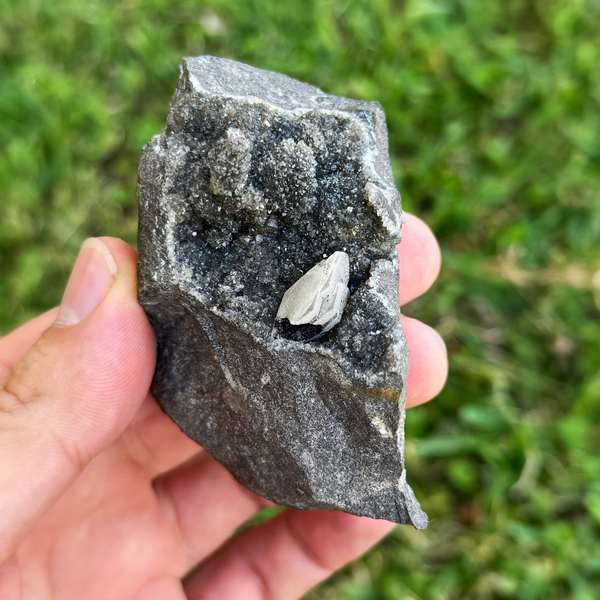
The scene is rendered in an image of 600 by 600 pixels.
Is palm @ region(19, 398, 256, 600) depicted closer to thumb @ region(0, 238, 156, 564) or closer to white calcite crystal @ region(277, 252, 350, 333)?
thumb @ region(0, 238, 156, 564)

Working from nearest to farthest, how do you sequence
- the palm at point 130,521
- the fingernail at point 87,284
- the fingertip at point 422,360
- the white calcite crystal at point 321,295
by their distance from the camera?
the white calcite crystal at point 321,295 < the fingernail at point 87,284 < the palm at point 130,521 < the fingertip at point 422,360

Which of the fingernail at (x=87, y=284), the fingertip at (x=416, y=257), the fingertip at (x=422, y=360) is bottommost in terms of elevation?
the fingertip at (x=422, y=360)

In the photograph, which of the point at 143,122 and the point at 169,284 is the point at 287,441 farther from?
the point at 143,122

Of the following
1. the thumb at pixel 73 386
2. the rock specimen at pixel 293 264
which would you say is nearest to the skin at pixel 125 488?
the thumb at pixel 73 386

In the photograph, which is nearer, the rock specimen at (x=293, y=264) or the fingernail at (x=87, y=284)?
the rock specimen at (x=293, y=264)

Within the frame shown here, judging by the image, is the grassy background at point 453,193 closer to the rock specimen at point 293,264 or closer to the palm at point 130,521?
the palm at point 130,521

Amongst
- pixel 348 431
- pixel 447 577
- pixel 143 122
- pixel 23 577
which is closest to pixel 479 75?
pixel 143 122
